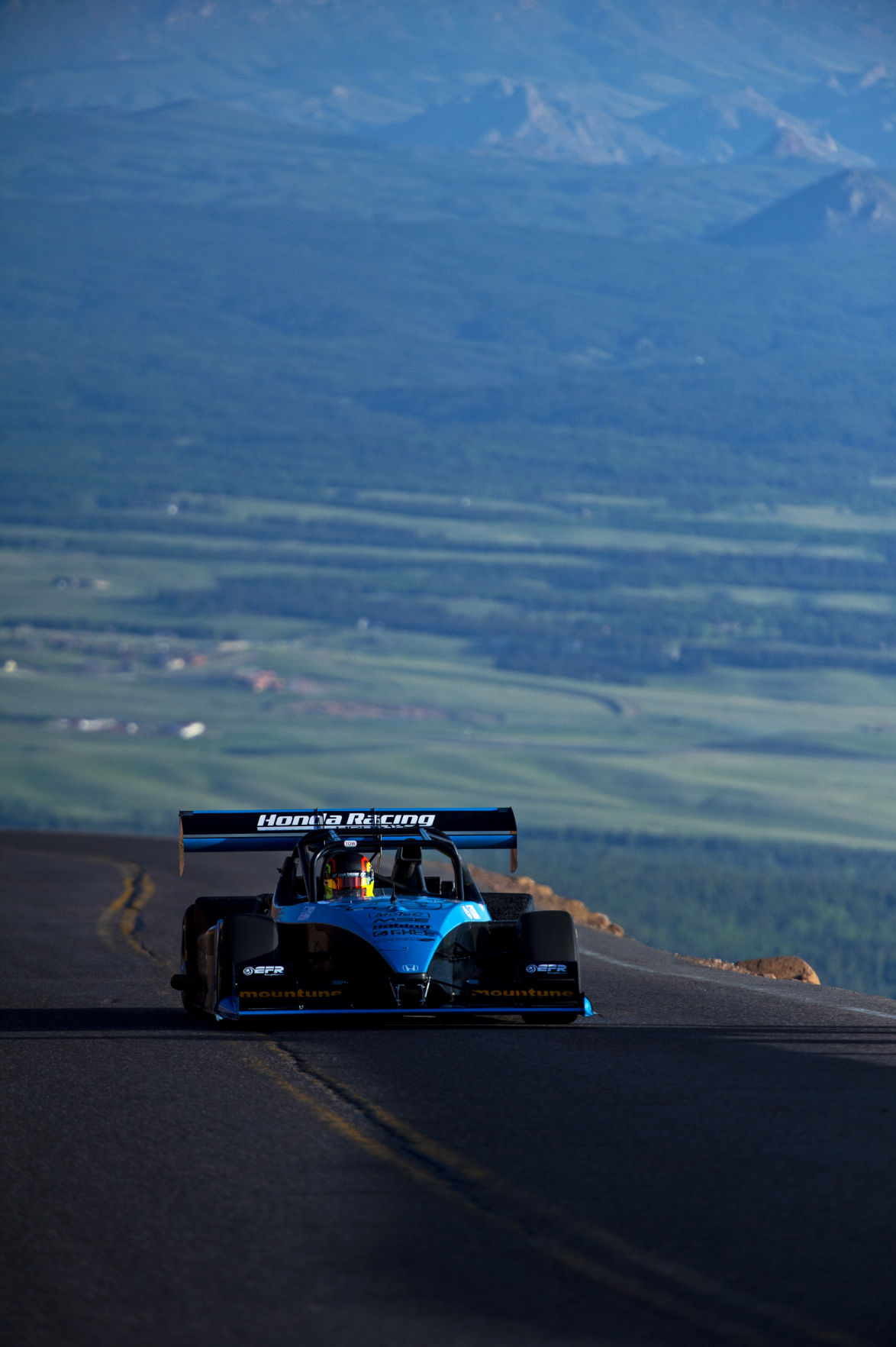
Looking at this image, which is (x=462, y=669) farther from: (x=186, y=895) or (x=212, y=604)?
(x=186, y=895)

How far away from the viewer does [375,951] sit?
45.4ft

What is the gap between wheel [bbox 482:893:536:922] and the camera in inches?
632

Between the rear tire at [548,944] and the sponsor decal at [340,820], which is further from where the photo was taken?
the sponsor decal at [340,820]

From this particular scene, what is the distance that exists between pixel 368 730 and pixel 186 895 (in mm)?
129707

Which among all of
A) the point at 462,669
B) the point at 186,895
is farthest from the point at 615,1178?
the point at 462,669

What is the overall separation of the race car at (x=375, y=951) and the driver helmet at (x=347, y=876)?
0.01m

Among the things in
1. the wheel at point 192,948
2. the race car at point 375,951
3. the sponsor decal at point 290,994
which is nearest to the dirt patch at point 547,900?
the wheel at point 192,948

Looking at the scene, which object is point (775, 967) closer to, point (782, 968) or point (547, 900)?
point (782, 968)

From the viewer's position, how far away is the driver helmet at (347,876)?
49.8 ft

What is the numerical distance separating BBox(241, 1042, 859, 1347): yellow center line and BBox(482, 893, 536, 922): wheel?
5.11 m

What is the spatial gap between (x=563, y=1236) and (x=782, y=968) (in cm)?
1982

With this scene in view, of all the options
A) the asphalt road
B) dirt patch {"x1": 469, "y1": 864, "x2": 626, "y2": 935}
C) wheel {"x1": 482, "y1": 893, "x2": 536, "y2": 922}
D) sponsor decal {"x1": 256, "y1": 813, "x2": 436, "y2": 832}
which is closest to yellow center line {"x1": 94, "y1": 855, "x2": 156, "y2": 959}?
dirt patch {"x1": 469, "y1": 864, "x2": 626, "y2": 935}

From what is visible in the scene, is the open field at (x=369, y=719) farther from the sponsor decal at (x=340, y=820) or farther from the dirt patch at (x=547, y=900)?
the sponsor decal at (x=340, y=820)

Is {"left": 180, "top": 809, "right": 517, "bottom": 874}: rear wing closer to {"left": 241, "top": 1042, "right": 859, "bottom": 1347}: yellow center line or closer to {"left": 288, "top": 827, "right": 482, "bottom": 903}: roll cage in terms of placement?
{"left": 288, "top": 827, "right": 482, "bottom": 903}: roll cage
